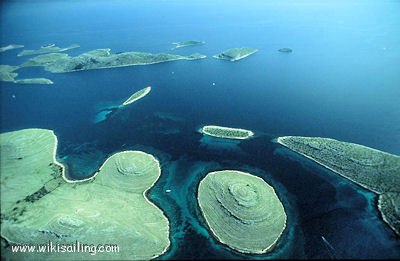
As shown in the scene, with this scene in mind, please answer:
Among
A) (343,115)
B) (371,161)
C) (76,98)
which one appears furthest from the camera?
(76,98)

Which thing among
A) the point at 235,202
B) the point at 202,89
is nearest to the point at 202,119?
the point at 202,89

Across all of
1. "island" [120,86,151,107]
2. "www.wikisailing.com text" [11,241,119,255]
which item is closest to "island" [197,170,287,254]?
"www.wikisailing.com text" [11,241,119,255]

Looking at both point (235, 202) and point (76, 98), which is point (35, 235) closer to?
point (235, 202)

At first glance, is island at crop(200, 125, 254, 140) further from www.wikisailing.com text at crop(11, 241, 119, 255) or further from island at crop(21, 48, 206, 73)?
island at crop(21, 48, 206, 73)

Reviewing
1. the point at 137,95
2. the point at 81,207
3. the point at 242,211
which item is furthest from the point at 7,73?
the point at 242,211

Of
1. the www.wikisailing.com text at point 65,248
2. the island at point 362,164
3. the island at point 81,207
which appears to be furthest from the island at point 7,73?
the island at point 362,164

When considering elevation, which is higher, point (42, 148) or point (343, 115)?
point (343, 115)
